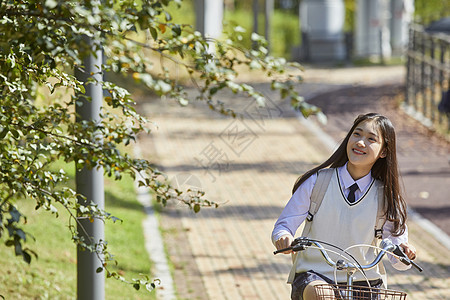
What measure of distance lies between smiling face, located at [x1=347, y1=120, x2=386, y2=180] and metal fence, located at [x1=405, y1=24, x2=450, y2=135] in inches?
435

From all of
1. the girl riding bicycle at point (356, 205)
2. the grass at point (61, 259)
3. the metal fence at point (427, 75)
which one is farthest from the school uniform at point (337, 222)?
the metal fence at point (427, 75)

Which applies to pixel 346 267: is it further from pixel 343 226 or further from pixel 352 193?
pixel 352 193

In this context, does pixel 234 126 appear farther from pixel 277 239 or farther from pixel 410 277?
pixel 277 239

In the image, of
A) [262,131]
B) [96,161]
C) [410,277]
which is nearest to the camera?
[96,161]

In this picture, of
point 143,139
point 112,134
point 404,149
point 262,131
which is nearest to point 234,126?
point 262,131

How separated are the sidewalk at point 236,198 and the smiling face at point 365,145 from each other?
58.9 inches

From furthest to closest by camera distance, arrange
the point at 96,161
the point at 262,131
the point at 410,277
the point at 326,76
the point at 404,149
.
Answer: the point at 326,76 < the point at 262,131 < the point at 404,149 < the point at 410,277 < the point at 96,161

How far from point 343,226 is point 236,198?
21.6 ft

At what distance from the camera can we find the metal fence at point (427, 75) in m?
15.5

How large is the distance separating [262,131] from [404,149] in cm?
288

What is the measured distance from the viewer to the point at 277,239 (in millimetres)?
3920

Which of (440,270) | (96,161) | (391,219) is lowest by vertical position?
(440,270)

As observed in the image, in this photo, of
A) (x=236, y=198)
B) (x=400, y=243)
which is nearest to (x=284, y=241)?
(x=400, y=243)

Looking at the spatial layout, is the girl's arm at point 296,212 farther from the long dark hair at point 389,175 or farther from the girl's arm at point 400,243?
the girl's arm at point 400,243
